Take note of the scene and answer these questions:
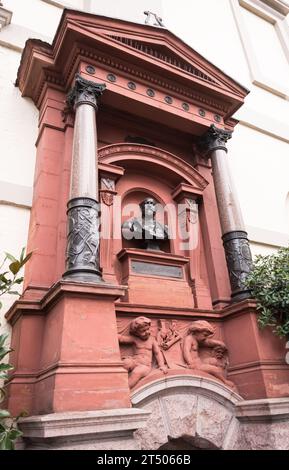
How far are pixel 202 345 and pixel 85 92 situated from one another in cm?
433

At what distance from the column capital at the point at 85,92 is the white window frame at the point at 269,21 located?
7.32m

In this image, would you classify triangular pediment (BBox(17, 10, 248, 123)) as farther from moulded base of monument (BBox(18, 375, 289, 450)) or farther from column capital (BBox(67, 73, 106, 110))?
moulded base of monument (BBox(18, 375, 289, 450))

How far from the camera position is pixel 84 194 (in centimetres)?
502

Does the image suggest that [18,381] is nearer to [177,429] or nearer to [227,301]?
[177,429]

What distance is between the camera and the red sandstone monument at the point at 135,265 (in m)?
3.96

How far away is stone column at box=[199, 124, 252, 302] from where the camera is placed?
5.83 meters

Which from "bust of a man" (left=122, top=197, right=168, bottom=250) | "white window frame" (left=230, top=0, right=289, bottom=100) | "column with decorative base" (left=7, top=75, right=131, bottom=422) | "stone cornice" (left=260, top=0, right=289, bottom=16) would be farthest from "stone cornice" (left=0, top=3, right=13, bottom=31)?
"stone cornice" (left=260, top=0, right=289, bottom=16)

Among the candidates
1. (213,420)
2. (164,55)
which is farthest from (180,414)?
(164,55)

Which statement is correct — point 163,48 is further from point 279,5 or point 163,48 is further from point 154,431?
point 279,5

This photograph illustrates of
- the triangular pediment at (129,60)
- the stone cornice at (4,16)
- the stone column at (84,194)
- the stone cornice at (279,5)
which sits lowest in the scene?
the stone column at (84,194)

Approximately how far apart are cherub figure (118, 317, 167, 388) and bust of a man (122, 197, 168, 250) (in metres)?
1.67

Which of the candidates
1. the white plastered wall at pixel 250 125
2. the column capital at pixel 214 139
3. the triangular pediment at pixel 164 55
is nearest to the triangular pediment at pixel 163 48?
the triangular pediment at pixel 164 55

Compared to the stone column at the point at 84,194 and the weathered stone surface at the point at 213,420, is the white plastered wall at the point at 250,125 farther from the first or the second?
the stone column at the point at 84,194
